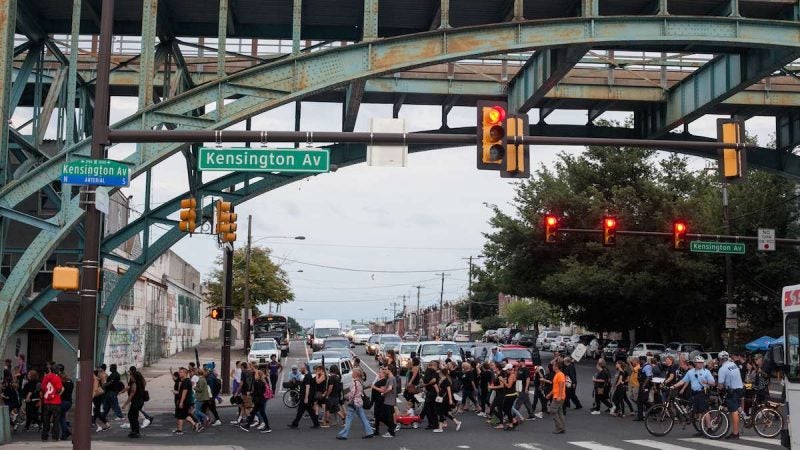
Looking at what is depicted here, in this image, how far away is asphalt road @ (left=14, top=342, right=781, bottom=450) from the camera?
18578 mm

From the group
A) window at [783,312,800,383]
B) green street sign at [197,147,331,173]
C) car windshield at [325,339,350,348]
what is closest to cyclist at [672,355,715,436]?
window at [783,312,800,383]

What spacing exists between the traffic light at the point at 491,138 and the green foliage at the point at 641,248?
33.0m

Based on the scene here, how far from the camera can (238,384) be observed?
86.8 feet

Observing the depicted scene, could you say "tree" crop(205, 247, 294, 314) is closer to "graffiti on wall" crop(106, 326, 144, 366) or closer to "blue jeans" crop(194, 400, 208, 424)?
"graffiti on wall" crop(106, 326, 144, 366)

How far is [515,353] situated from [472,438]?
12273 mm

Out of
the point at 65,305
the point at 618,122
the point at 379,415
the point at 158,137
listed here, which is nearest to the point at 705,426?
the point at 379,415

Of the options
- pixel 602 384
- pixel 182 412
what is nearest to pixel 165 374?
pixel 182 412

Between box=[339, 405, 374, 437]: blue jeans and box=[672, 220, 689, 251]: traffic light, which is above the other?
box=[672, 220, 689, 251]: traffic light

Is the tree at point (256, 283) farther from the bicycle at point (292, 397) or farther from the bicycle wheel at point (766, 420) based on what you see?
the bicycle wheel at point (766, 420)

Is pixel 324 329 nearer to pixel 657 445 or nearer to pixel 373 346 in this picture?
pixel 373 346

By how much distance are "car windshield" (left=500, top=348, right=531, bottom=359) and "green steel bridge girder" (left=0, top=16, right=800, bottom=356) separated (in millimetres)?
14243

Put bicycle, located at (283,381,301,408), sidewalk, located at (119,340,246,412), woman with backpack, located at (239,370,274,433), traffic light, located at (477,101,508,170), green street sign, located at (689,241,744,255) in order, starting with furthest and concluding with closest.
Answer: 1. sidewalk, located at (119,340,246,412)
2. green street sign, located at (689,241,744,255)
3. bicycle, located at (283,381,301,408)
4. woman with backpack, located at (239,370,274,433)
5. traffic light, located at (477,101,508,170)

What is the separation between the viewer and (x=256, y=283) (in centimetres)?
6638

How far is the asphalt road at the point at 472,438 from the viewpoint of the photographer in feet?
61.0
